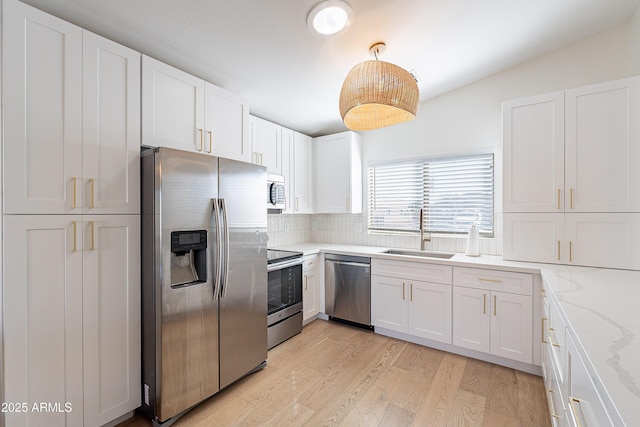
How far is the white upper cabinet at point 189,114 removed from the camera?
186 centimetres

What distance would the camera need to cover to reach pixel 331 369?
2354 mm

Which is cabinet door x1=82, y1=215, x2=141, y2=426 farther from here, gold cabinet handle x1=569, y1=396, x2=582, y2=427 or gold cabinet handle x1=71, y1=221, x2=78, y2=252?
gold cabinet handle x1=569, y1=396, x2=582, y2=427

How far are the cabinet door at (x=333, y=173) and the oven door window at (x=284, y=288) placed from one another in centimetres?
102

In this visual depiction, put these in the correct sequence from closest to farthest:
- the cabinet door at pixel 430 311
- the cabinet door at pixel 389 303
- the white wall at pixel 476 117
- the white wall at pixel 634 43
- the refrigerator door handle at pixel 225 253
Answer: the refrigerator door handle at pixel 225 253 → the white wall at pixel 634 43 → the white wall at pixel 476 117 → the cabinet door at pixel 430 311 → the cabinet door at pixel 389 303

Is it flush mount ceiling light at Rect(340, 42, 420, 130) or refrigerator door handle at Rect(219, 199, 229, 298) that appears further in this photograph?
refrigerator door handle at Rect(219, 199, 229, 298)

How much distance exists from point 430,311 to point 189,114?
2726 mm

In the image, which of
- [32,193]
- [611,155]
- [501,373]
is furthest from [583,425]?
[32,193]

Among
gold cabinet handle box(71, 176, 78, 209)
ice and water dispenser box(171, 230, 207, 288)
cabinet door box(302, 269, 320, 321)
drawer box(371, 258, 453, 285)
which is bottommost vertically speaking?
cabinet door box(302, 269, 320, 321)

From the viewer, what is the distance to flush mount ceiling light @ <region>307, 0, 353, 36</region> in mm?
1761

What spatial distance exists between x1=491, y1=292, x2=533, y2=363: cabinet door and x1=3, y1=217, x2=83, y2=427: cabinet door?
9.66ft

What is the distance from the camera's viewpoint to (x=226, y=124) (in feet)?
7.73

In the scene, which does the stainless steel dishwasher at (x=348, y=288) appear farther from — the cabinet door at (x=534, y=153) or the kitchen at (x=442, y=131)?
the cabinet door at (x=534, y=153)

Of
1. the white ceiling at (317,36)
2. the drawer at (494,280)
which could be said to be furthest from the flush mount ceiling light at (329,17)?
the drawer at (494,280)

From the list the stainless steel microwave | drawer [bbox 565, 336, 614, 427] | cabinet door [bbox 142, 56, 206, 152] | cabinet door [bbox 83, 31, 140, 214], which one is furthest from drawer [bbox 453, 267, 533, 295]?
cabinet door [bbox 83, 31, 140, 214]
